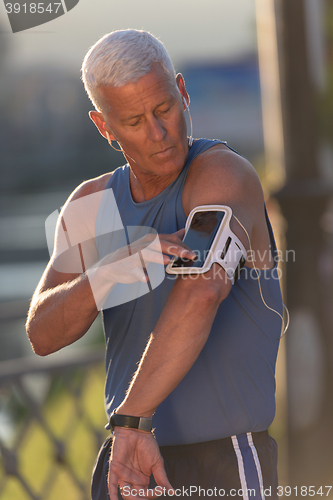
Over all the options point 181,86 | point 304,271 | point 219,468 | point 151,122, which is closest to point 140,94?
point 151,122

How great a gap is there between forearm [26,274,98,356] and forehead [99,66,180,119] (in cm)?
47

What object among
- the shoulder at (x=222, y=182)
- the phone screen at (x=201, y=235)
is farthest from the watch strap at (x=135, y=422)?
the shoulder at (x=222, y=182)

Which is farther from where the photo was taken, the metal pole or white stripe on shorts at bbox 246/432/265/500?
the metal pole

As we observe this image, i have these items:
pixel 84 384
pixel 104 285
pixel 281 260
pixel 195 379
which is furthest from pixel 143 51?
pixel 84 384

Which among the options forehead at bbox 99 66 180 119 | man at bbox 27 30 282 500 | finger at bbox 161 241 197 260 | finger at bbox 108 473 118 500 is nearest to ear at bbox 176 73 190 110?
man at bbox 27 30 282 500

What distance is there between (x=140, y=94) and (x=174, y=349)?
67cm

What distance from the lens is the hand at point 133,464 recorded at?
1.23 metres

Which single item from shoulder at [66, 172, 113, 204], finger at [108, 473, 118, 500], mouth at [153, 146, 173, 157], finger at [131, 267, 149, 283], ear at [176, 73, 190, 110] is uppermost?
ear at [176, 73, 190, 110]

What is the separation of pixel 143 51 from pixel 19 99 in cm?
1877

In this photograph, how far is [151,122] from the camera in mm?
1454

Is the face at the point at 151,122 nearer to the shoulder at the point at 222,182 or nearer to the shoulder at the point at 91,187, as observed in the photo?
the shoulder at the point at 222,182

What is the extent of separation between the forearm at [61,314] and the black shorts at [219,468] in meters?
0.43

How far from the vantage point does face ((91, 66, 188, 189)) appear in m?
1.42

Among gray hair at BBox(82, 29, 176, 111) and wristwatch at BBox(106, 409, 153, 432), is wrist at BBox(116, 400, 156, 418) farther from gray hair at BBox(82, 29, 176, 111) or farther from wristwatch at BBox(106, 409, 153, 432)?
gray hair at BBox(82, 29, 176, 111)
